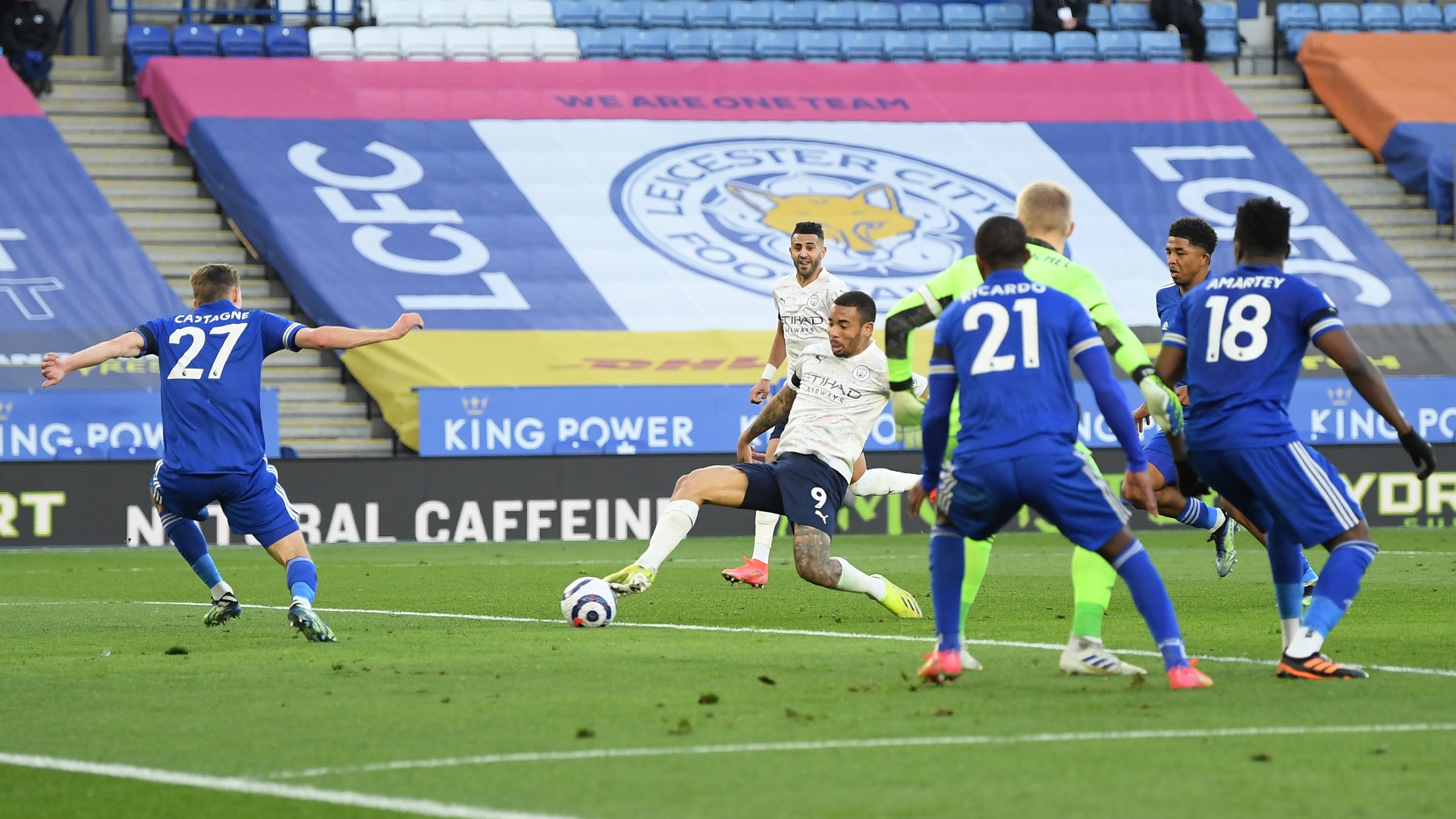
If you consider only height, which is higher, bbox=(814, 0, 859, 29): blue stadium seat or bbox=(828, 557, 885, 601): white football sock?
bbox=(814, 0, 859, 29): blue stadium seat

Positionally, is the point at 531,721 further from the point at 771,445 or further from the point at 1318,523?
the point at 771,445

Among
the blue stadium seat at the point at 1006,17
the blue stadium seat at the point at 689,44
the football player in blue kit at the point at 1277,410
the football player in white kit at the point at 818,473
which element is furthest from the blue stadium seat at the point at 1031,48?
the football player in blue kit at the point at 1277,410

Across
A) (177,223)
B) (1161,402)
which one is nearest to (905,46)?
(177,223)

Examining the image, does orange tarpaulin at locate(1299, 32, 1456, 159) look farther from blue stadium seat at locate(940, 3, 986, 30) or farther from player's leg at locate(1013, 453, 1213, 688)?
player's leg at locate(1013, 453, 1213, 688)

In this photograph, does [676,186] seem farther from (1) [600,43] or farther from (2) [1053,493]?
(2) [1053,493]

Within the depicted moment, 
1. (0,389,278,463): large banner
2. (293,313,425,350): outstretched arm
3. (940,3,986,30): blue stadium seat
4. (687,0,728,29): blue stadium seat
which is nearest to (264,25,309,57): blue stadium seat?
(687,0,728,29): blue stadium seat

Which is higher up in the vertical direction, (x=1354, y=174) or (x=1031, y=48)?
(x=1031, y=48)

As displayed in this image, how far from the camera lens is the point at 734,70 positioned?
2981cm

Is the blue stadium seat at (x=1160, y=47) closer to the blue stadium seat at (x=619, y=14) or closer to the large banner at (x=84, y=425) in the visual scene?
the blue stadium seat at (x=619, y=14)

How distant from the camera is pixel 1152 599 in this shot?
22.6 feet

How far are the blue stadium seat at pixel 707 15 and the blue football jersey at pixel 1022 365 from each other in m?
24.2

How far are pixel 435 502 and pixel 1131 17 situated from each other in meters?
17.3

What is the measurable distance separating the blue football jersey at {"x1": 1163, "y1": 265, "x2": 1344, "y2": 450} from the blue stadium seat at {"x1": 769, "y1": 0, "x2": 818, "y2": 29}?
24074 mm

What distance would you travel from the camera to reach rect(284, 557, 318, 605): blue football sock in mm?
9672
